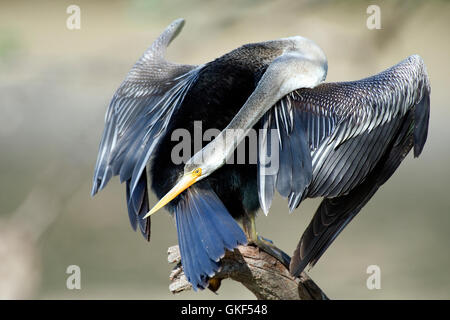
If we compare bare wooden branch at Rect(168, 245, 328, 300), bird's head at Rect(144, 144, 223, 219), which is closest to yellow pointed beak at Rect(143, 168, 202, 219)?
bird's head at Rect(144, 144, 223, 219)

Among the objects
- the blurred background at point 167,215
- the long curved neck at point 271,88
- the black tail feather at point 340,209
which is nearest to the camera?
the long curved neck at point 271,88

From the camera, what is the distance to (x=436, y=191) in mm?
6574

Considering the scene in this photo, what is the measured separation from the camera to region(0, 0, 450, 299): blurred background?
4.49 metres

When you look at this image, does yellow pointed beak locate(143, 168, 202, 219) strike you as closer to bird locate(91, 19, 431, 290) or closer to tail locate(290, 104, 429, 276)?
bird locate(91, 19, 431, 290)

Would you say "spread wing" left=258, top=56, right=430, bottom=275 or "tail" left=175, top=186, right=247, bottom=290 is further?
"spread wing" left=258, top=56, right=430, bottom=275

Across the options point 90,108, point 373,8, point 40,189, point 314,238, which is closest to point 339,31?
point 373,8

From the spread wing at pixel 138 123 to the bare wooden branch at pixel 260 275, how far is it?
0.72 feet

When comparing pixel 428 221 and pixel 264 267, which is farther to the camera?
pixel 428 221

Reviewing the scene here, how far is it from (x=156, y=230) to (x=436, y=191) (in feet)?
7.67

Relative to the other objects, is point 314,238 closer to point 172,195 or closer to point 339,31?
point 172,195

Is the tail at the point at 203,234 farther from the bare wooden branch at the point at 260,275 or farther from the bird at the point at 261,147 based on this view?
the bare wooden branch at the point at 260,275

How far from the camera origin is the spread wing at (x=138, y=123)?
2910mm

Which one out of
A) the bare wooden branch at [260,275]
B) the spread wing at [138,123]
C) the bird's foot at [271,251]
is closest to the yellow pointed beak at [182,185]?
the spread wing at [138,123]

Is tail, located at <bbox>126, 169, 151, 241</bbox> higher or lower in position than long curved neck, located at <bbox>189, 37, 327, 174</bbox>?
lower
